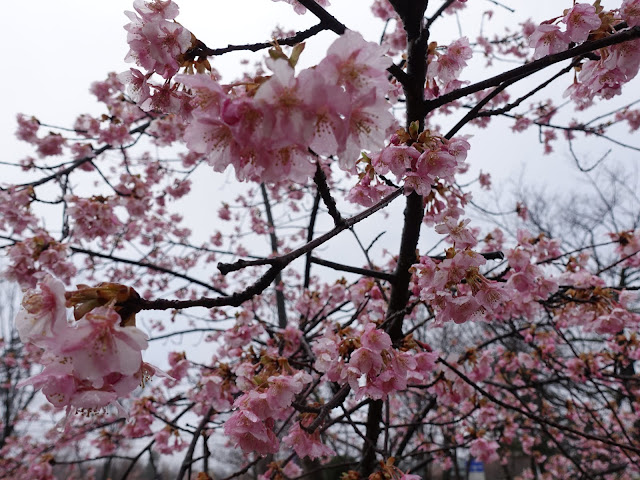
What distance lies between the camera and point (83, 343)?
0.79 metres

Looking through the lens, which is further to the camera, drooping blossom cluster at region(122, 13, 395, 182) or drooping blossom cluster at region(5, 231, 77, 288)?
drooping blossom cluster at region(5, 231, 77, 288)

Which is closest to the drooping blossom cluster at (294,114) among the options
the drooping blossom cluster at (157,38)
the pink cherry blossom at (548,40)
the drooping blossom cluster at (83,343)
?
the drooping blossom cluster at (157,38)

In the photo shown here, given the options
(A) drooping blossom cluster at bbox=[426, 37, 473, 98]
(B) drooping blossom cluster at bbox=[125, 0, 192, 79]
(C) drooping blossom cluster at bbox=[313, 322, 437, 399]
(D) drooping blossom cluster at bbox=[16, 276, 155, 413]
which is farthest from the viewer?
(A) drooping blossom cluster at bbox=[426, 37, 473, 98]

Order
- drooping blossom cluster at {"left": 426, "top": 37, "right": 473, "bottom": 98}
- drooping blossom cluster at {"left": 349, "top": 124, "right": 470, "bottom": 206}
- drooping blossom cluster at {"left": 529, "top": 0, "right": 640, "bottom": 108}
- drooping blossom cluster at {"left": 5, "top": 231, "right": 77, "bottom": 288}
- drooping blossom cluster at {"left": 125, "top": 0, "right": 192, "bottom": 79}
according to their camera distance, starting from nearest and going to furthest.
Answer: drooping blossom cluster at {"left": 125, "top": 0, "right": 192, "bottom": 79} < drooping blossom cluster at {"left": 529, "top": 0, "right": 640, "bottom": 108} < drooping blossom cluster at {"left": 349, "top": 124, "right": 470, "bottom": 206} < drooping blossom cluster at {"left": 426, "top": 37, "right": 473, "bottom": 98} < drooping blossom cluster at {"left": 5, "top": 231, "right": 77, "bottom": 288}

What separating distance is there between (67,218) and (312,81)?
343cm

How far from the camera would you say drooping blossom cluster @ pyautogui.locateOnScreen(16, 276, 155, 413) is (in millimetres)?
791

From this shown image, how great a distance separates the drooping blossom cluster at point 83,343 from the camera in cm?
79

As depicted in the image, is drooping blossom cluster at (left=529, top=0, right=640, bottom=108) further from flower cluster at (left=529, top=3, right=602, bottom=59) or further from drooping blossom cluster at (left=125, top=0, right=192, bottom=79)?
drooping blossom cluster at (left=125, top=0, right=192, bottom=79)

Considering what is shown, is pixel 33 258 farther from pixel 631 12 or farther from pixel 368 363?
pixel 631 12

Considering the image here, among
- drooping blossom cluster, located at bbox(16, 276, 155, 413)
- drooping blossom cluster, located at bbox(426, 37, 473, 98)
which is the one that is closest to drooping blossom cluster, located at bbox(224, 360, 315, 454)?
drooping blossom cluster, located at bbox(16, 276, 155, 413)

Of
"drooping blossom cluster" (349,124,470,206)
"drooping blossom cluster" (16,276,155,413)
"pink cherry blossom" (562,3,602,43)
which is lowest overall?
"drooping blossom cluster" (16,276,155,413)

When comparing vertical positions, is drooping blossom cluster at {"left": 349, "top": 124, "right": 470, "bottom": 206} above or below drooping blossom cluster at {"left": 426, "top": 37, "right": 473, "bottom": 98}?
below

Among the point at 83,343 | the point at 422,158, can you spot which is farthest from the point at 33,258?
the point at 422,158

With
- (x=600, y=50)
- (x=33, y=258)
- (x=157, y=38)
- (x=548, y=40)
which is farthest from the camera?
(x=33, y=258)
